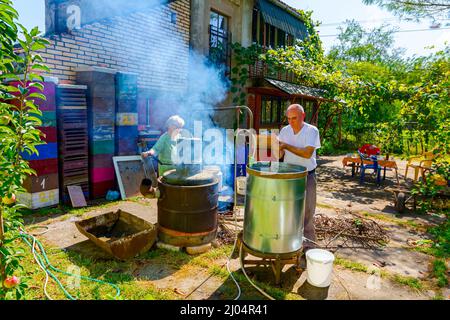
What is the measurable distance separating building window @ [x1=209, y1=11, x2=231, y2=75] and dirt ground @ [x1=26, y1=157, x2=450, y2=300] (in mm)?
6342

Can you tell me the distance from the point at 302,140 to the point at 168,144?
2385mm

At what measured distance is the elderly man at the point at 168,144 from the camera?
5496mm

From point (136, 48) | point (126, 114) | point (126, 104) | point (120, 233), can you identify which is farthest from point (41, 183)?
point (136, 48)

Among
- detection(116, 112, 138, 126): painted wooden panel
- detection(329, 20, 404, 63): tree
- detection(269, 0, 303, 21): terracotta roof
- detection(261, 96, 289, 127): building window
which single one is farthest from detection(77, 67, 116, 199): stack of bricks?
detection(329, 20, 404, 63): tree

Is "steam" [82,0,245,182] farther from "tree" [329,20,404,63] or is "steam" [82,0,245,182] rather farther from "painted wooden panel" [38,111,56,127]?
"tree" [329,20,404,63]

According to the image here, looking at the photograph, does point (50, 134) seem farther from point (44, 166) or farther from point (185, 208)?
point (185, 208)

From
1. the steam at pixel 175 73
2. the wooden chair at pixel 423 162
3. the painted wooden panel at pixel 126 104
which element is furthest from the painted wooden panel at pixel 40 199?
the wooden chair at pixel 423 162

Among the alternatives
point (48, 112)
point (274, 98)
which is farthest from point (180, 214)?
point (274, 98)

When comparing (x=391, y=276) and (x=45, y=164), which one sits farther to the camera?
(x=45, y=164)

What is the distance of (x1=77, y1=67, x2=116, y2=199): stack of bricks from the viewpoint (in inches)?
273

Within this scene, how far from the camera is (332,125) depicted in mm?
20812

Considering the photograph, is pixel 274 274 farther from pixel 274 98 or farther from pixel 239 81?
pixel 274 98

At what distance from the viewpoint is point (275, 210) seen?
3.72 meters
